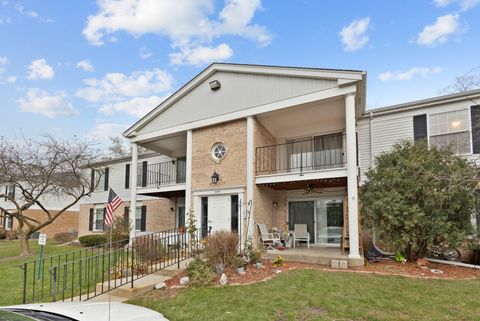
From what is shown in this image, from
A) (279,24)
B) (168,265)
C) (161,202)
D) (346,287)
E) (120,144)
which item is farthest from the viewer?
(120,144)

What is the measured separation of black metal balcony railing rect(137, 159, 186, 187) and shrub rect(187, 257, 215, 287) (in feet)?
30.3

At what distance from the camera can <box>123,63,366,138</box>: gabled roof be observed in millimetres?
10484

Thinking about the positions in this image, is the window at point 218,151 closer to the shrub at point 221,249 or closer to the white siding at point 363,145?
the shrub at point 221,249

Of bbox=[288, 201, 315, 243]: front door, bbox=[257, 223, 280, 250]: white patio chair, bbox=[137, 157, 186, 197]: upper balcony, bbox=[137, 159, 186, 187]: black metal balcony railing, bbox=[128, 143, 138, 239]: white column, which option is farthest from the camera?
bbox=[137, 159, 186, 187]: black metal balcony railing

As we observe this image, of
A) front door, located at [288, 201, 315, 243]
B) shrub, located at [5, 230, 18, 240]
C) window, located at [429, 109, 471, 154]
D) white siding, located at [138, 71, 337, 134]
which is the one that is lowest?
shrub, located at [5, 230, 18, 240]

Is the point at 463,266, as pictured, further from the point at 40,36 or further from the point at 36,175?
the point at 36,175

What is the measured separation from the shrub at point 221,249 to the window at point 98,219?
16.8 meters

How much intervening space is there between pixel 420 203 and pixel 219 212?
22.6 feet

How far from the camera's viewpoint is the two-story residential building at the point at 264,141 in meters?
11.3

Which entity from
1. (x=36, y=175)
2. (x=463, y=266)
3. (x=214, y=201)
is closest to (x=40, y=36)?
(x=36, y=175)

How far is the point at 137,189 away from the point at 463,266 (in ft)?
43.7

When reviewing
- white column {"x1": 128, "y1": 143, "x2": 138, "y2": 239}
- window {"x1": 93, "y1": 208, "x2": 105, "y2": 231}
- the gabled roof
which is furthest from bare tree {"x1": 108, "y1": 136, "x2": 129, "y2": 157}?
the gabled roof

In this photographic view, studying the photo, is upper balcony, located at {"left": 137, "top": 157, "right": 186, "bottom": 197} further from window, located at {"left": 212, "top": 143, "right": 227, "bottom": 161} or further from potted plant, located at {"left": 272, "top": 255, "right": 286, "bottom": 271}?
potted plant, located at {"left": 272, "top": 255, "right": 286, "bottom": 271}

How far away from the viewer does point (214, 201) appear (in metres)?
12.8
